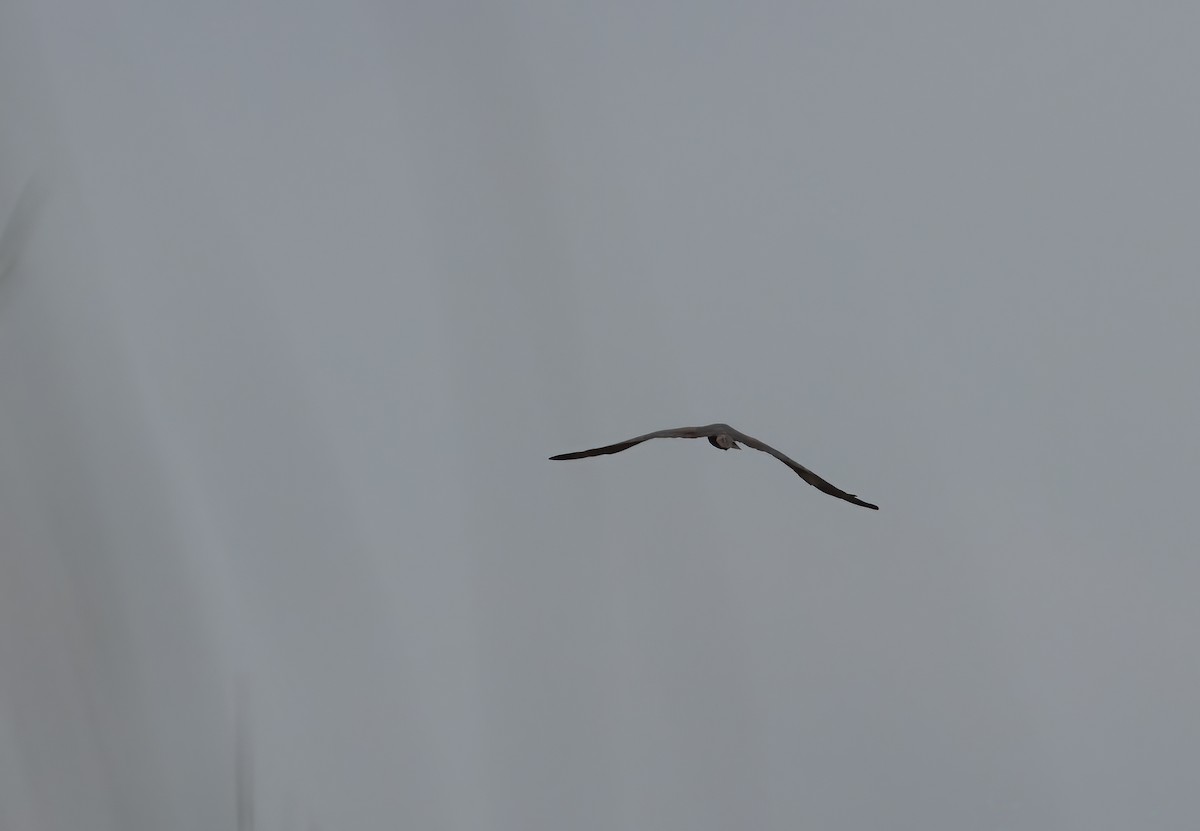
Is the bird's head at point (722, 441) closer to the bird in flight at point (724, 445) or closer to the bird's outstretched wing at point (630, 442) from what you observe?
the bird in flight at point (724, 445)

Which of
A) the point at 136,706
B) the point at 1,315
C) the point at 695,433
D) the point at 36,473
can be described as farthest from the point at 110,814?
the point at 695,433

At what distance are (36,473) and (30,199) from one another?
0.31m

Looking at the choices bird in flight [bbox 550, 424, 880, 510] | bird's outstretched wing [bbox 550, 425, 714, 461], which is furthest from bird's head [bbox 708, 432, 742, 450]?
bird's outstretched wing [bbox 550, 425, 714, 461]

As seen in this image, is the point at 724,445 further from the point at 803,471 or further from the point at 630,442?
the point at 630,442

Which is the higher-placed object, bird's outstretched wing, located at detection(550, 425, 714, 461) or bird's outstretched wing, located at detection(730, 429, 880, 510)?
bird's outstretched wing, located at detection(550, 425, 714, 461)

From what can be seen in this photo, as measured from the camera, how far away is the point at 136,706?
129 cm

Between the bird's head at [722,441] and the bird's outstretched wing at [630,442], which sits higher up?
the bird's outstretched wing at [630,442]

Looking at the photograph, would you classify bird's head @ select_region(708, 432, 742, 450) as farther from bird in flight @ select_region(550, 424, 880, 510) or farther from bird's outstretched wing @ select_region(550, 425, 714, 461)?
bird's outstretched wing @ select_region(550, 425, 714, 461)

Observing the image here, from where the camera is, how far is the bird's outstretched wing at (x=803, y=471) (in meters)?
2.04

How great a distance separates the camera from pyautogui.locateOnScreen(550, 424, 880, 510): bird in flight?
162 cm

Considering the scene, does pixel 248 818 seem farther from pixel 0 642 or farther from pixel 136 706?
pixel 0 642

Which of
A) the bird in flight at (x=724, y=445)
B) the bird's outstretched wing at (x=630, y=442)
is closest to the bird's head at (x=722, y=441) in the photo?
the bird in flight at (x=724, y=445)

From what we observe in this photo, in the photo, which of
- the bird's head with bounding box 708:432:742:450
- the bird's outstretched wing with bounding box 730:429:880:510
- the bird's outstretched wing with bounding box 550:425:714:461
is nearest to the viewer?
the bird's outstretched wing with bounding box 550:425:714:461

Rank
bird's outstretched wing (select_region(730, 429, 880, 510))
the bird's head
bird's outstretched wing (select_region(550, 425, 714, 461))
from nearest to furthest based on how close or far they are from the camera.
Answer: bird's outstretched wing (select_region(550, 425, 714, 461)), bird's outstretched wing (select_region(730, 429, 880, 510)), the bird's head
